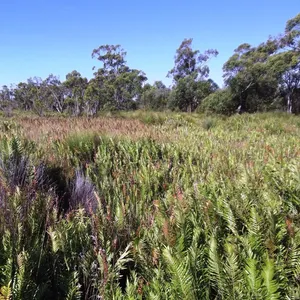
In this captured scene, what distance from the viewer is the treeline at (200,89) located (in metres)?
33.3

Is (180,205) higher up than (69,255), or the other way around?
(180,205)

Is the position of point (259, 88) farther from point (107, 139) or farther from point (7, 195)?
point (7, 195)

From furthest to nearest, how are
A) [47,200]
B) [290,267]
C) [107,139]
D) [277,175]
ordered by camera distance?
[107,139] < [277,175] < [47,200] < [290,267]

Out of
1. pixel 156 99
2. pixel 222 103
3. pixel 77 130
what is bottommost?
pixel 77 130

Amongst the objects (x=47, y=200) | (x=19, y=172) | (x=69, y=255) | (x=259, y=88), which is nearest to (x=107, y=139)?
(x=19, y=172)

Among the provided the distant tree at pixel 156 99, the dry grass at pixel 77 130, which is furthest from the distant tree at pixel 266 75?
the dry grass at pixel 77 130

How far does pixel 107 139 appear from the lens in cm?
484

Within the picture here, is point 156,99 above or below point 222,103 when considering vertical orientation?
above

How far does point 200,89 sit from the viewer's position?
3981cm

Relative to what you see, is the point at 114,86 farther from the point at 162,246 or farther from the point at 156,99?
the point at 162,246

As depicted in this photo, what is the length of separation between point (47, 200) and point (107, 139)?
296 centimetres

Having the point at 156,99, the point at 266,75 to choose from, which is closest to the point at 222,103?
the point at 266,75

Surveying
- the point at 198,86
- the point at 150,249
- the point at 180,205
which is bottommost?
the point at 150,249

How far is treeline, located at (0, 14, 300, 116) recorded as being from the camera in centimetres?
3328
